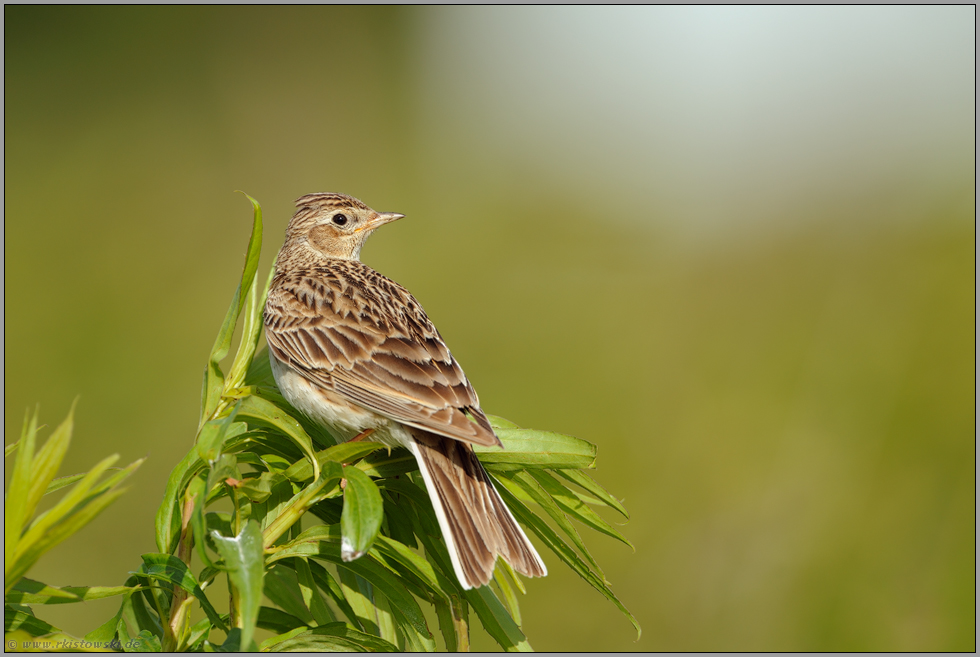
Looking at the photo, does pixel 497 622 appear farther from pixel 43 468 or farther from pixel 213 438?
pixel 43 468

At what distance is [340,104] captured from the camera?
14250 millimetres

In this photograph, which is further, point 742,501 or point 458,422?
point 742,501

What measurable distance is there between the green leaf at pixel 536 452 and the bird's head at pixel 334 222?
270 cm

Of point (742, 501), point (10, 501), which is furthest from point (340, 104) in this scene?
point (10, 501)

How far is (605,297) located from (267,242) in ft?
15.6

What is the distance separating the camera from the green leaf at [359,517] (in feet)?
5.75

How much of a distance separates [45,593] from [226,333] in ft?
3.05

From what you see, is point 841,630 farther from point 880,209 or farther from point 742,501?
point 880,209

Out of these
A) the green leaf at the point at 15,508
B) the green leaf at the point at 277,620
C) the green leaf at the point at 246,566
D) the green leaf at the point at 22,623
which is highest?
the green leaf at the point at 15,508

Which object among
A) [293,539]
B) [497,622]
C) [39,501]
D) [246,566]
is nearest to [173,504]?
[293,539]

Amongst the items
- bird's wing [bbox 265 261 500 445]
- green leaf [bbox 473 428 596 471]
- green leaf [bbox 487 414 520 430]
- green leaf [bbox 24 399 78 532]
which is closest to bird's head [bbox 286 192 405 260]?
bird's wing [bbox 265 261 500 445]

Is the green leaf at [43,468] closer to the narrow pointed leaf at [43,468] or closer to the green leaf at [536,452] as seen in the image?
the narrow pointed leaf at [43,468]

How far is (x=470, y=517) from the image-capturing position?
2.30m

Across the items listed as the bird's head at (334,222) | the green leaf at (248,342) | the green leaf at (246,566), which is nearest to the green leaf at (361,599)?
the green leaf at (246,566)
